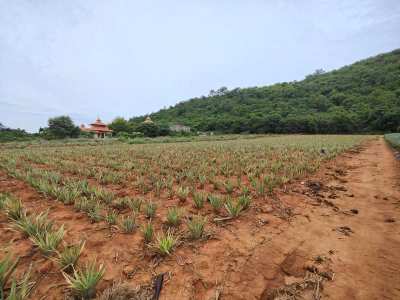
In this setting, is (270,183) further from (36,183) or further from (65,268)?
(36,183)

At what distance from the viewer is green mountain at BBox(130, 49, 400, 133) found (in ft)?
148

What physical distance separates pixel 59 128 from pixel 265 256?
43.0 metres

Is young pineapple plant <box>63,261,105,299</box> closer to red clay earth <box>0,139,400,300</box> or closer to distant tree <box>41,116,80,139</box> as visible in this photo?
red clay earth <box>0,139,400,300</box>

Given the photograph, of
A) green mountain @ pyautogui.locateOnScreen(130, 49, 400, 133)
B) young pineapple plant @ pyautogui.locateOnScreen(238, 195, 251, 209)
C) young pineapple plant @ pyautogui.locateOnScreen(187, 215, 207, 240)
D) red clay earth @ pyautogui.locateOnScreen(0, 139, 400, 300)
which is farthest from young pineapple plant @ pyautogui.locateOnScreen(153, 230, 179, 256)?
green mountain @ pyautogui.locateOnScreen(130, 49, 400, 133)

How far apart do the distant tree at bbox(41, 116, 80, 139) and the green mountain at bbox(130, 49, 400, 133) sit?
26.3 m

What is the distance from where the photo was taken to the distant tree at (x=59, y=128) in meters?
34.4

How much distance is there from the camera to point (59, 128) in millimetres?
34500

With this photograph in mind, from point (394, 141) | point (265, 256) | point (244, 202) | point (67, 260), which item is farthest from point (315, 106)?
point (67, 260)

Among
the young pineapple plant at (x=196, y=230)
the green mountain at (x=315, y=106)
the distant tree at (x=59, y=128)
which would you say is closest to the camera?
the young pineapple plant at (x=196, y=230)

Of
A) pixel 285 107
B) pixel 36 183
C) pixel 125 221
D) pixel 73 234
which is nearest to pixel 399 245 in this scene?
pixel 125 221

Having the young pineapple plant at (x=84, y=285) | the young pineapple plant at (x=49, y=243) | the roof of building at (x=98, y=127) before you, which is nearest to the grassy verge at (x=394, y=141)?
the young pineapple plant at (x=84, y=285)

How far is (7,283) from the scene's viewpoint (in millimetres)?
1751

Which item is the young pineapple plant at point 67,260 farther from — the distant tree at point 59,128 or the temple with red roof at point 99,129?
the temple with red roof at point 99,129

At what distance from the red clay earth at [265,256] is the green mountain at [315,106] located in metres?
53.2
